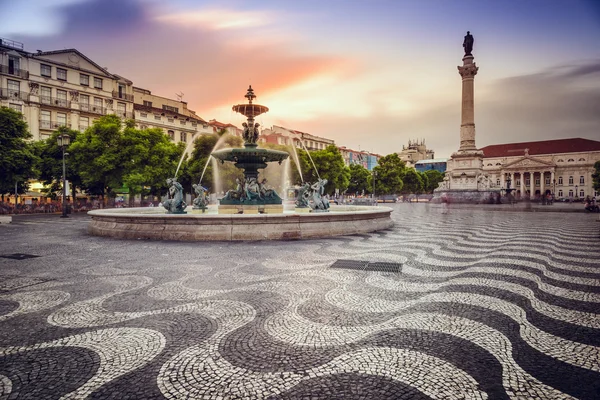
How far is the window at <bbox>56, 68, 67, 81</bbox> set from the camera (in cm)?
4503

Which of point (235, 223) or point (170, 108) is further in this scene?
point (170, 108)

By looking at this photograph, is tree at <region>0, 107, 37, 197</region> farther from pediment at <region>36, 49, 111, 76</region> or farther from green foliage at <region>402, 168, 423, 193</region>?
green foliage at <region>402, 168, 423, 193</region>

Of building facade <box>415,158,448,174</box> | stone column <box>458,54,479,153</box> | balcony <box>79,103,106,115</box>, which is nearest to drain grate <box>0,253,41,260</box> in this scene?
balcony <box>79,103,106,115</box>

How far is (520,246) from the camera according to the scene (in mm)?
10234

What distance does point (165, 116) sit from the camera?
5897 cm

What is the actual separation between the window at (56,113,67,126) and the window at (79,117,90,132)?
198 centimetres

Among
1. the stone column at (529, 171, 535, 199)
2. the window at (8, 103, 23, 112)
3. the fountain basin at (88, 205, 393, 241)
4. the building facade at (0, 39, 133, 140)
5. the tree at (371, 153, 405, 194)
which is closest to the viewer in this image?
the fountain basin at (88, 205, 393, 241)

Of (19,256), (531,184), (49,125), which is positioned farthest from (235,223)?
(531,184)

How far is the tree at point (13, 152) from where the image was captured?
27734mm

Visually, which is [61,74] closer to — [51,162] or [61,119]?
[61,119]

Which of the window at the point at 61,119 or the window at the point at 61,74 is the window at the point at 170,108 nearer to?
the window at the point at 61,74

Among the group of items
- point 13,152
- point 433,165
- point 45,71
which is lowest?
point 13,152

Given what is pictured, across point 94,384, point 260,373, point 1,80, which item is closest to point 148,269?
point 94,384

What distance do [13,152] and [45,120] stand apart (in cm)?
1889
